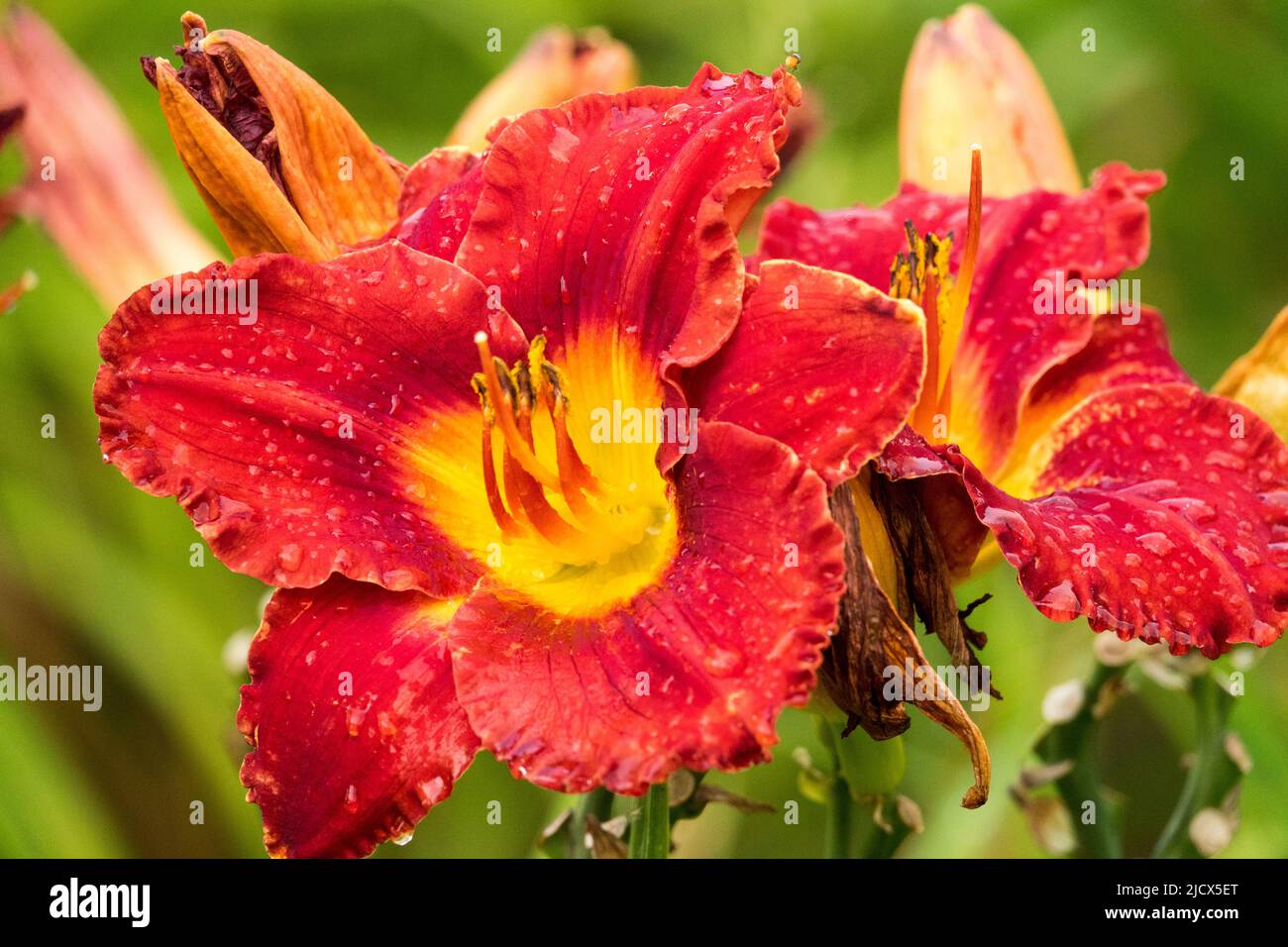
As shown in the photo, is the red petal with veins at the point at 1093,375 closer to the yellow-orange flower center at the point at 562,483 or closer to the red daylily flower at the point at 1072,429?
the red daylily flower at the point at 1072,429

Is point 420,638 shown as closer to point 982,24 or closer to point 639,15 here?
point 982,24

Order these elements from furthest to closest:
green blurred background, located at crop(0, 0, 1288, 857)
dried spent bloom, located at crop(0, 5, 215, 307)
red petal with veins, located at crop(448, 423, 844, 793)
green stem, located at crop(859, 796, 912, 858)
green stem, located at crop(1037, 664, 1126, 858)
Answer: green blurred background, located at crop(0, 0, 1288, 857) < dried spent bloom, located at crop(0, 5, 215, 307) < green stem, located at crop(1037, 664, 1126, 858) < green stem, located at crop(859, 796, 912, 858) < red petal with veins, located at crop(448, 423, 844, 793)

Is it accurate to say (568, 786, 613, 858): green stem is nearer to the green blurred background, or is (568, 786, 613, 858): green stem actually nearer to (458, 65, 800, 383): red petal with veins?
(458, 65, 800, 383): red petal with veins

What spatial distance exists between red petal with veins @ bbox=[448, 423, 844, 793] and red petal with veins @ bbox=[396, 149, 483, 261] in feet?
0.60

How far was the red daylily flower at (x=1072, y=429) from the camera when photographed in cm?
58

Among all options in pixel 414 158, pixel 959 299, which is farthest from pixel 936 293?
pixel 414 158

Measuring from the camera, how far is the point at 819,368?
0.58 m

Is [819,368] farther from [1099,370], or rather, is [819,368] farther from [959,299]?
[1099,370]

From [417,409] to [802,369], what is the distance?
0.20 m

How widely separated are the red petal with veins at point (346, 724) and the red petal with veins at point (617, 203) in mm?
173

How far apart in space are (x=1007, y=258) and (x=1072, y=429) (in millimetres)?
116

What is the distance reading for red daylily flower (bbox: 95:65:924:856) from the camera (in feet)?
1.79

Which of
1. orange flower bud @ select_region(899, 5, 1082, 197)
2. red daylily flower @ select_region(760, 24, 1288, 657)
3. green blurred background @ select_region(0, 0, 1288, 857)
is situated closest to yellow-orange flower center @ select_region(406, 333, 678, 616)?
red daylily flower @ select_region(760, 24, 1288, 657)
